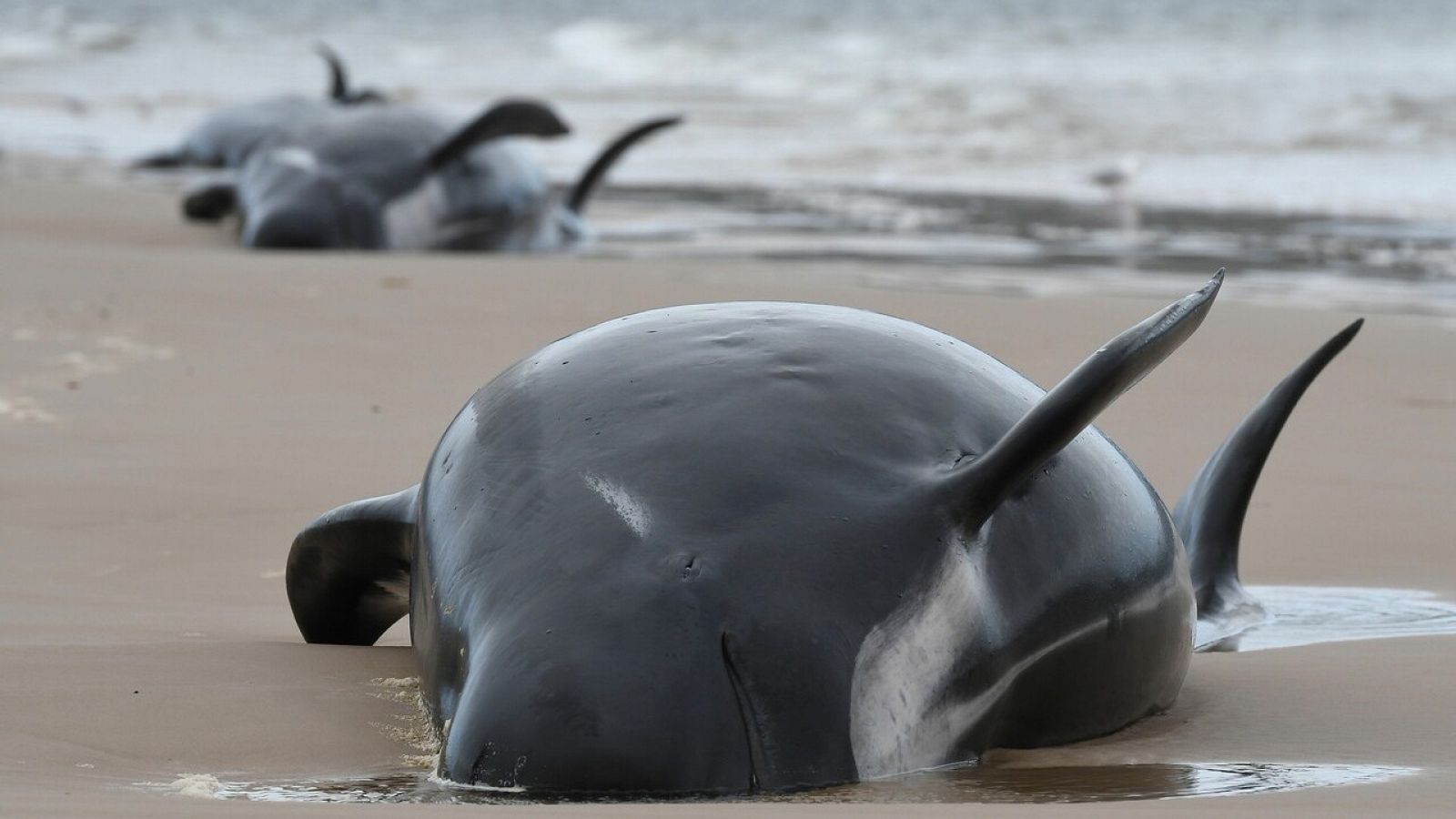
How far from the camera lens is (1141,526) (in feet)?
9.75

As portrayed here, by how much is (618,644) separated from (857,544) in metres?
0.33

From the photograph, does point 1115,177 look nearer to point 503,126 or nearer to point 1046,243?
point 1046,243

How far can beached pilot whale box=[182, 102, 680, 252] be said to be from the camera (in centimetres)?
998

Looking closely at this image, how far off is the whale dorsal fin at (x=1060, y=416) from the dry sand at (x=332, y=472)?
372 millimetres

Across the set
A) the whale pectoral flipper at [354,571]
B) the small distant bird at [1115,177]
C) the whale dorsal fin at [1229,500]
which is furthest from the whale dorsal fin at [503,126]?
the whale pectoral flipper at [354,571]

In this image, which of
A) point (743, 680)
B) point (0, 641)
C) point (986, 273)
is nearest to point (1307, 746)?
point (743, 680)

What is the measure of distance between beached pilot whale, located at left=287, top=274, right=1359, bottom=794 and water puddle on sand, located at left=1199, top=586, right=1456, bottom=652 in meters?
0.72

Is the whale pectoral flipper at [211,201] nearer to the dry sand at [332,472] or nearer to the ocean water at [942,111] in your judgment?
the dry sand at [332,472]

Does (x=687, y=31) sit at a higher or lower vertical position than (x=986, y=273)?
lower

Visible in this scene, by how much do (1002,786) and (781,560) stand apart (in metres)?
0.38

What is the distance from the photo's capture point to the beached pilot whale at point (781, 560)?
240cm

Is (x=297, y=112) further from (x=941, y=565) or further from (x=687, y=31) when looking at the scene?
(x=687, y=31)

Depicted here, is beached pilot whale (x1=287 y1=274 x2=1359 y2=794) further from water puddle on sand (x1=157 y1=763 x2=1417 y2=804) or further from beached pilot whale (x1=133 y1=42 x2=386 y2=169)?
beached pilot whale (x1=133 y1=42 x2=386 y2=169)

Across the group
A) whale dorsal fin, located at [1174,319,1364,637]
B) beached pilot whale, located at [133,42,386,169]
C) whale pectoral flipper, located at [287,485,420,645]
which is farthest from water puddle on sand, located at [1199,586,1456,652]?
beached pilot whale, located at [133,42,386,169]
